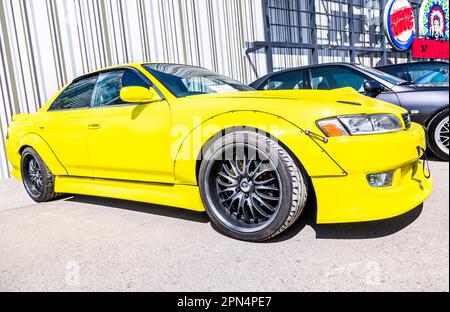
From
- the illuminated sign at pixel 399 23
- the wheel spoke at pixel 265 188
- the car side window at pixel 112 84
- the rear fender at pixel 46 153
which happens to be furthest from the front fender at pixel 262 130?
the illuminated sign at pixel 399 23

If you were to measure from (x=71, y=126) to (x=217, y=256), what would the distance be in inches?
79.2

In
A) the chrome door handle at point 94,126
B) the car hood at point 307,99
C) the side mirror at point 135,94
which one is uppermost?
the side mirror at point 135,94

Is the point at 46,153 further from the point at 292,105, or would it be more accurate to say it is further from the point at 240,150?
the point at 292,105

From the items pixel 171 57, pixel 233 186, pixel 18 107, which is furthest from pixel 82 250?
pixel 171 57

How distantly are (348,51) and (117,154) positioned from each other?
1171 centimetres

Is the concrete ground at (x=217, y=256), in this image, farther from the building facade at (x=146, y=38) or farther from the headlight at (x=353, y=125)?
the building facade at (x=146, y=38)

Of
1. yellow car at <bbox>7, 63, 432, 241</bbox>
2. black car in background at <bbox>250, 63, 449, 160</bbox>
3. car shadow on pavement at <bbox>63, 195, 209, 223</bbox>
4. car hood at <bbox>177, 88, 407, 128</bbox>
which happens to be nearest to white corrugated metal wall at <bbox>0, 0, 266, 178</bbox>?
car shadow on pavement at <bbox>63, 195, 209, 223</bbox>

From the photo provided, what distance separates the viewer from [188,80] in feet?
9.36

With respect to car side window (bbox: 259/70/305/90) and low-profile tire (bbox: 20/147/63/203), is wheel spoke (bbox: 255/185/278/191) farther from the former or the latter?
car side window (bbox: 259/70/305/90)

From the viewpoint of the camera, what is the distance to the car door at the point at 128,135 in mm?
2502

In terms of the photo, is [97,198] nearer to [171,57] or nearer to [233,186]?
[233,186]

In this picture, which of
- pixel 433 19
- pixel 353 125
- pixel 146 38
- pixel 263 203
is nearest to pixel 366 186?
pixel 353 125

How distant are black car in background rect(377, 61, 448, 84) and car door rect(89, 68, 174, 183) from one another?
3.99 metres

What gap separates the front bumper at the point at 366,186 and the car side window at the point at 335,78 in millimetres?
2686
